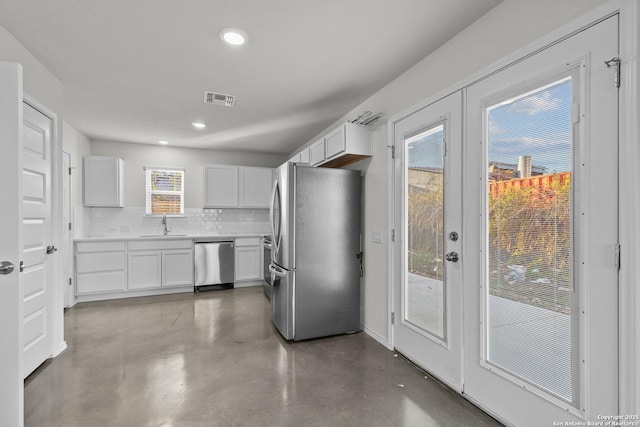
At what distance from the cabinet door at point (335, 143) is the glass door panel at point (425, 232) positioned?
0.71 meters

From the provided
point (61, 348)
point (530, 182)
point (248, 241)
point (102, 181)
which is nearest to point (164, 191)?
point (102, 181)

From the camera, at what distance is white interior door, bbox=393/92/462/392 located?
214 cm

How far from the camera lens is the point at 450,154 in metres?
2.19

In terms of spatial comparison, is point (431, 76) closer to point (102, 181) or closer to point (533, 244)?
point (533, 244)

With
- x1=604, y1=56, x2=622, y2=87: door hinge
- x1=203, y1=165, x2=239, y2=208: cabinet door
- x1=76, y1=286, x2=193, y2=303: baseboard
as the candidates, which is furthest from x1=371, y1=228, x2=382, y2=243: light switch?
x1=76, y1=286, x2=193, y2=303: baseboard

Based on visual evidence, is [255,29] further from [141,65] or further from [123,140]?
[123,140]

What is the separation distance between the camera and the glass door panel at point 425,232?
230 cm

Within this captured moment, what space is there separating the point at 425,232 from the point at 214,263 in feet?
12.4

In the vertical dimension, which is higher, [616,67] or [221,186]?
[616,67]

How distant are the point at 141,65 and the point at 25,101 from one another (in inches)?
34.0

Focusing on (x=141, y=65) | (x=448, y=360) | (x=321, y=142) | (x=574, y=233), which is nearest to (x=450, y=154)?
(x=574, y=233)

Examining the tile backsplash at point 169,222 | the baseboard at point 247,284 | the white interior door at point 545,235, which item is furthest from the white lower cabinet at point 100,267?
the white interior door at point 545,235

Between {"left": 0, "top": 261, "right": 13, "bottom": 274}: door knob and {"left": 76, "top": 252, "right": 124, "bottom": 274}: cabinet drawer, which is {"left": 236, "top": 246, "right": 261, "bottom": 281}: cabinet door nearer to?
{"left": 76, "top": 252, "right": 124, "bottom": 274}: cabinet drawer

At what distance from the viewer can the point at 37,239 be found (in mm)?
2406
